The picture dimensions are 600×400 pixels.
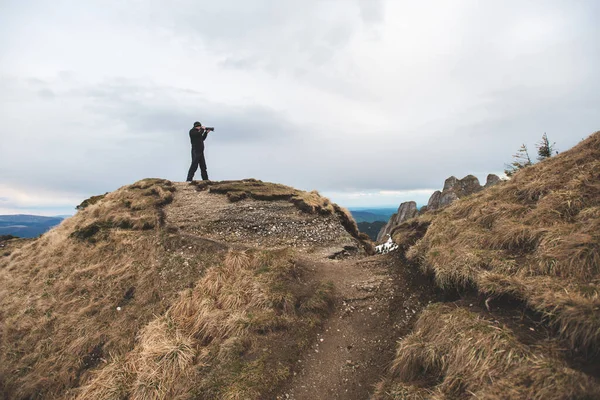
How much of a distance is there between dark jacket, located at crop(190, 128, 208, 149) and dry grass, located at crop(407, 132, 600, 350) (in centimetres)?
1894

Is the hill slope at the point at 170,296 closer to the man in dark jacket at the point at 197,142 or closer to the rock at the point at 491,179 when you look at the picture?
the man in dark jacket at the point at 197,142

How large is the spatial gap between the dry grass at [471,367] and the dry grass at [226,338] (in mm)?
3534

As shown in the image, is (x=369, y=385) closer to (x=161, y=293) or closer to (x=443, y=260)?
(x=443, y=260)

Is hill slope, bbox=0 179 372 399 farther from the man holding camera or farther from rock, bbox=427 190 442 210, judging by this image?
rock, bbox=427 190 442 210

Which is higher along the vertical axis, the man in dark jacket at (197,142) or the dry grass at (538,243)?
the man in dark jacket at (197,142)

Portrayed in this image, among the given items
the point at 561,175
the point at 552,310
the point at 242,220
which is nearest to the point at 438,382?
the point at 552,310

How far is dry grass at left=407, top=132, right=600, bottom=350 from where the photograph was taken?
6862mm

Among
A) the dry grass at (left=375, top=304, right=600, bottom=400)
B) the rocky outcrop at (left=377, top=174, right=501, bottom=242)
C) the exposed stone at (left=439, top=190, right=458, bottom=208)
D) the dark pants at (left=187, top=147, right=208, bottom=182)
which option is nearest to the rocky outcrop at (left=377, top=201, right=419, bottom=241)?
the rocky outcrop at (left=377, top=174, right=501, bottom=242)

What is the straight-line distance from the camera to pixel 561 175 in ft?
39.9

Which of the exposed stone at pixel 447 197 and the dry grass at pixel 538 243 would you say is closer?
the dry grass at pixel 538 243

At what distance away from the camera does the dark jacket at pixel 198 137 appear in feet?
80.7

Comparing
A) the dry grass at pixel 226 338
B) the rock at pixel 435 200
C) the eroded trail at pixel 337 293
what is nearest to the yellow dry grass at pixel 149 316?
the dry grass at pixel 226 338

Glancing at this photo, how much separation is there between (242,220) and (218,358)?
11467 millimetres

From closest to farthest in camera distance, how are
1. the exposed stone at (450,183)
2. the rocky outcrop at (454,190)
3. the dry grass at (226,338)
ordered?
the dry grass at (226,338)
the rocky outcrop at (454,190)
the exposed stone at (450,183)
